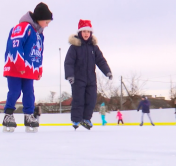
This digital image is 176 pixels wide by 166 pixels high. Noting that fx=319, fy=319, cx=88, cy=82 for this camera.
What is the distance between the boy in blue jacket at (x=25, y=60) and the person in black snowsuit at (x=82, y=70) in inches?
22.3

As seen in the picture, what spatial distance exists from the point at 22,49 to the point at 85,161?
2149mm

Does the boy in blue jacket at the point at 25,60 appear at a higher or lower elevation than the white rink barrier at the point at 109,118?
higher

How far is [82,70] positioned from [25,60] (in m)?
0.93

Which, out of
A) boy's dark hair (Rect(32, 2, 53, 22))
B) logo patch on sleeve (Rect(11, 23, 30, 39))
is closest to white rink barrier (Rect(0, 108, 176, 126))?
boy's dark hair (Rect(32, 2, 53, 22))

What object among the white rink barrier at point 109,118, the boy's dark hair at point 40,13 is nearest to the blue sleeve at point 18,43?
the boy's dark hair at point 40,13

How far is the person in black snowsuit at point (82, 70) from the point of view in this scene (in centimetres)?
411

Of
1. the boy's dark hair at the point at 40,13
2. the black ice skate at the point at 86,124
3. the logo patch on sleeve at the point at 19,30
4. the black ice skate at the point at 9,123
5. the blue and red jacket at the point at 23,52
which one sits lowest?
the black ice skate at the point at 86,124

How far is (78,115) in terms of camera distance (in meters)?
4.13

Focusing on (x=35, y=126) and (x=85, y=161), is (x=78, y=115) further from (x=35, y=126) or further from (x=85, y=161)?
(x=85, y=161)

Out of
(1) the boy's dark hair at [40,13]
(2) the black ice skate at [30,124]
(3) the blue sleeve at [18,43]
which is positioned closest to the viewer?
(3) the blue sleeve at [18,43]

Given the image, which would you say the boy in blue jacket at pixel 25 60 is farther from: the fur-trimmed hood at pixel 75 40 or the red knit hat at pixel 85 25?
the red knit hat at pixel 85 25

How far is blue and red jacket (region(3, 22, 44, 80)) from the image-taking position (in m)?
3.26

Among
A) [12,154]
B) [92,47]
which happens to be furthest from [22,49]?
[12,154]

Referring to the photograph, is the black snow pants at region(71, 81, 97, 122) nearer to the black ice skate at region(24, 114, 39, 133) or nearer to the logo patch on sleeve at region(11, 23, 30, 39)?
the black ice skate at region(24, 114, 39, 133)
